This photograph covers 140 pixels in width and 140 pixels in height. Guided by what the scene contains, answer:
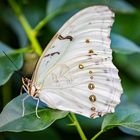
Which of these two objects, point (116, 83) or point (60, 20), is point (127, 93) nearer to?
point (60, 20)

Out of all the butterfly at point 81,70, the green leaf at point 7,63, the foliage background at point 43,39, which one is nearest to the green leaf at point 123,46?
the foliage background at point 43,39

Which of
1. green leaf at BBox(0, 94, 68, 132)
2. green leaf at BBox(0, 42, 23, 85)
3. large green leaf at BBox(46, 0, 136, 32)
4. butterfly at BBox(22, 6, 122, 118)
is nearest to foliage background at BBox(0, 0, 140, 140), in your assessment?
large green leaf at BBox(46, 0, 136, 32)

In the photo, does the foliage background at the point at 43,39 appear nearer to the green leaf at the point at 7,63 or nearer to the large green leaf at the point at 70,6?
the large green leaf at the point at 70,6

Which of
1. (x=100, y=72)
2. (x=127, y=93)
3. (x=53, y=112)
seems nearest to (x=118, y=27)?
(x=127, y=93)

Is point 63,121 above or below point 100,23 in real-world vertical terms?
below

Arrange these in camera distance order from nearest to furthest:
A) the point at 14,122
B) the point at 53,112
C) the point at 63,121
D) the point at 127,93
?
the point at 14,122, the point at 53,112, the point at 63,121, the point at 127,93

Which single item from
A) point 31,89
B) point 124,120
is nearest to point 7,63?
point 31,89

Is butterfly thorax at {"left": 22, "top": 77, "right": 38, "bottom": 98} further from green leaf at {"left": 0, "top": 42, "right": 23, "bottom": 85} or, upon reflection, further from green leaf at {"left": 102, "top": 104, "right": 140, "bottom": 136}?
green leaf at {"left": 102, "top": 104, "right": 140, "bottom": 136}
